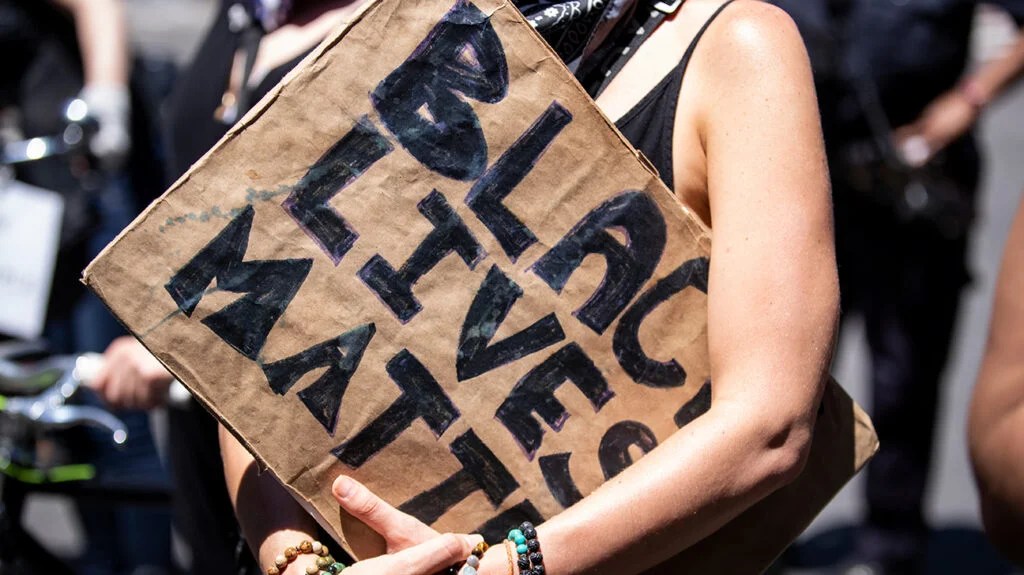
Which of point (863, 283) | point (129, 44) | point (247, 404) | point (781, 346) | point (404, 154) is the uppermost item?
point (129, 44)

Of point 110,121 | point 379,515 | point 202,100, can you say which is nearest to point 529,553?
point 379,515

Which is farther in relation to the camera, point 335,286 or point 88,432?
point 88,432

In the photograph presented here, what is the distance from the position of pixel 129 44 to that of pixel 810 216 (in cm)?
295

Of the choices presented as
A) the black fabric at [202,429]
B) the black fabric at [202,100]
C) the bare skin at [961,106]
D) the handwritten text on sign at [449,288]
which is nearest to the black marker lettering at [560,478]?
the handwritten text on sign at [449,288]

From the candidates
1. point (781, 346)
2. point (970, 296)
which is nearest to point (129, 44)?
point (781, 346)

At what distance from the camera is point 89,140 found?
3.44 meters

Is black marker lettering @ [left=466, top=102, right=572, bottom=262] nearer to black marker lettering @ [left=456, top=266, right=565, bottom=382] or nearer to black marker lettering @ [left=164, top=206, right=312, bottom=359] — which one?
black marker lettering @ [left=456, top=266, right=565, bottom=382]

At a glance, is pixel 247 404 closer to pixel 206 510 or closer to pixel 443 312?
pixel 443 312

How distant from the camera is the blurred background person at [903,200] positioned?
378 centimetres

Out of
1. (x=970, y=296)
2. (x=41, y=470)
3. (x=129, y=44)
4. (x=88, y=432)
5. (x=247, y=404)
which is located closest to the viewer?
(x=247, y=404)

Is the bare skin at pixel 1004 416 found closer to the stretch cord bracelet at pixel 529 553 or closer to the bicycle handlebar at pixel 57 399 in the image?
the stretch cord bracelet at pixel 529 553

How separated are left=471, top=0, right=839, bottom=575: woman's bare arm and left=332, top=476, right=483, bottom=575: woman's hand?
5 cm

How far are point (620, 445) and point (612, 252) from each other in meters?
0.23

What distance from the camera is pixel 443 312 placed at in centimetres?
145
